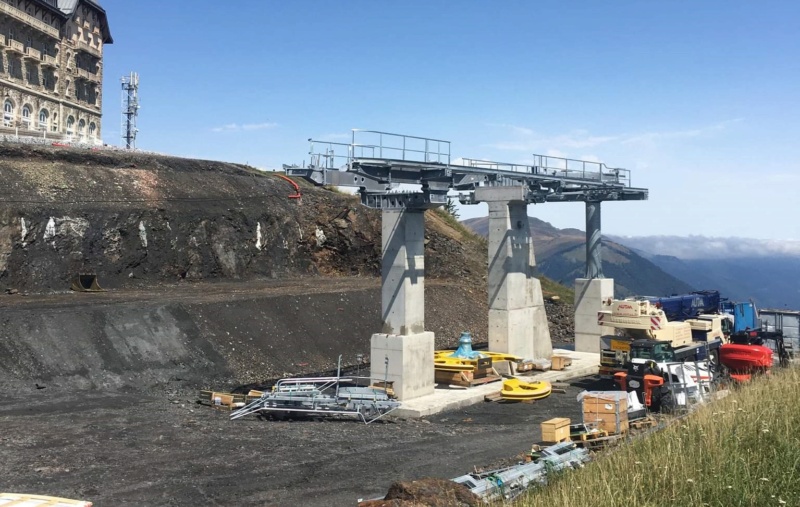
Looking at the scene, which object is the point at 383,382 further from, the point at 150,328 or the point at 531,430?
the point at 150,328

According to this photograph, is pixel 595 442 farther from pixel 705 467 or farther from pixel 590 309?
pixel 590 309

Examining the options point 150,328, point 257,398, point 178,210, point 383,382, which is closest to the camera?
point 257,398

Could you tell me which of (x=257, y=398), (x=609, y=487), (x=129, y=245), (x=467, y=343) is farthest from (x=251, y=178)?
(x=609, y=487)

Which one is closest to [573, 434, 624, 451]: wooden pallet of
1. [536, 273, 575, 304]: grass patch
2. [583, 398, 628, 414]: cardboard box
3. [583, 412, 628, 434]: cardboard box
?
[583, 412, 628, 434]: cardboard box

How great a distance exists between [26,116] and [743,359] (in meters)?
57.4

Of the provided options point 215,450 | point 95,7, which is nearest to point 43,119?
point 95,7

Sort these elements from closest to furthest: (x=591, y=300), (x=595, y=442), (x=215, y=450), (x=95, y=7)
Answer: (x=595, y=442) < (x=215, y=450) < (x=591, y=300) < (x=95, y=7)

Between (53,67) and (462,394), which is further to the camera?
(53,67)

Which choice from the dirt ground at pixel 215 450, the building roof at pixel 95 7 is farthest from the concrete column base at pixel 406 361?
the building roof at pixel 95 7

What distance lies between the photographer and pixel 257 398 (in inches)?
823

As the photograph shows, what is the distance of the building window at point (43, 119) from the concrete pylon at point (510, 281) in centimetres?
4804

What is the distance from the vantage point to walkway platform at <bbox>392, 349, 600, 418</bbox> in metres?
21.3

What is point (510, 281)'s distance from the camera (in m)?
28.6

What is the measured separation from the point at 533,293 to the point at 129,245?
2140cm
